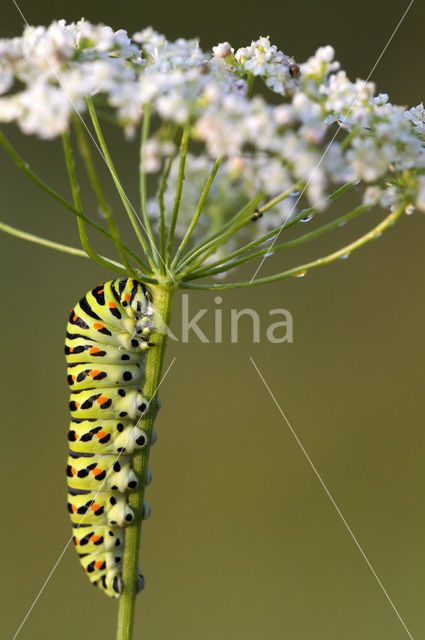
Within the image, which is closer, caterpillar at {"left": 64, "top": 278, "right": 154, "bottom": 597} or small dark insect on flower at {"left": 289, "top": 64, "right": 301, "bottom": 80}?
small dark insect on flower at {"left": 289, "top": 64, "right": 301, "bottom": 80}

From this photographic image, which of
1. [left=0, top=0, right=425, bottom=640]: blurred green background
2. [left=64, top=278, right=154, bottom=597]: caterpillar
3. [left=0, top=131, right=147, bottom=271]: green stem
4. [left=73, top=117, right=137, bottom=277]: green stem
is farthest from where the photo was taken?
[left=0, top=0, right=425, bottom=640]: blurred green background

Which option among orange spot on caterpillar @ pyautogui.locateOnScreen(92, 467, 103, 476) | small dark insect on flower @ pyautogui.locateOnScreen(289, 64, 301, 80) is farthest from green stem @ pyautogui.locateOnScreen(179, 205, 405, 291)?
orange spot on caterpillar @ pyautogui.locateOnScreen(92, 467, 103, 476)

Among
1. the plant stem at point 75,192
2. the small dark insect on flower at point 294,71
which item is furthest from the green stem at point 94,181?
the small dark insect on flower at point 294,71

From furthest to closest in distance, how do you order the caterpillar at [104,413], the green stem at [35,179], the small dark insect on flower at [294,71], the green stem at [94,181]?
the caterpillar at [104,413] → the small dark insect on flower at [294,71] → the green stem at [35,179] → the green stem at [94,181]

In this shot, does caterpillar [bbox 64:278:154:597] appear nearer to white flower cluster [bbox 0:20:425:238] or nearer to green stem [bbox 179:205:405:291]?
green stem [bbox 179:205:405:291]

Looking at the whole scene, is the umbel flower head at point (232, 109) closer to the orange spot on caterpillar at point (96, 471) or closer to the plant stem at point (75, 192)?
the plant stem at point (75, 192)

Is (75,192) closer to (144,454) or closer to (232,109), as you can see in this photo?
(232,109)

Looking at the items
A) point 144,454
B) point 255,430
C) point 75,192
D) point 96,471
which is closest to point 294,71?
point 75,192
